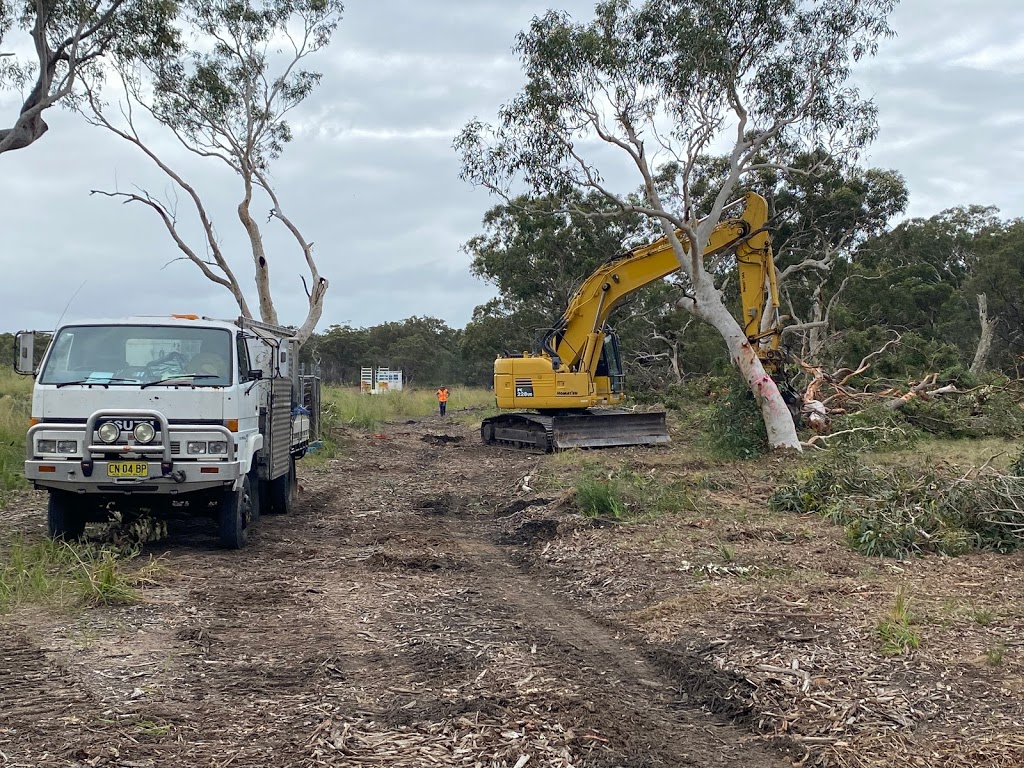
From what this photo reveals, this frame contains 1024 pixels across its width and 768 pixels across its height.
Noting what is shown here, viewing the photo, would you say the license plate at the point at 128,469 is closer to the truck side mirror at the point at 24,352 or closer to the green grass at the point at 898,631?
the truck side mirror at the point at 24,352

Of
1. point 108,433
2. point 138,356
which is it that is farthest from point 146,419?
point 138,356

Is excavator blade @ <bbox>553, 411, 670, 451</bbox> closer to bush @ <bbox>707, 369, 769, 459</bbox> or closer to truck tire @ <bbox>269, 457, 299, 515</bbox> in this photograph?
bush @ <bbox>707, 369, 769, 459</bbox>

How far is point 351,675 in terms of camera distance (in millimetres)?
5789

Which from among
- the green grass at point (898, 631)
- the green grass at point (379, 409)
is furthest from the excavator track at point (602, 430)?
the green grass at point (898, 631)

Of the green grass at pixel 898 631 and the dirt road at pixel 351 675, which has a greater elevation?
the green grass at pixel 898 631

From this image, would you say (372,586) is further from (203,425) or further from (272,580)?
(203,425)

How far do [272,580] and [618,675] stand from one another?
12.7 feet

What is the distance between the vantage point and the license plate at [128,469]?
8.97 metres

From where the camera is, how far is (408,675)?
5.79 metres

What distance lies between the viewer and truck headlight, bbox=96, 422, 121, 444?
897 centimetres

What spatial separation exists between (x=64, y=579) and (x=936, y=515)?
7.82 m

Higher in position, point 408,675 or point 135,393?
point 135,393

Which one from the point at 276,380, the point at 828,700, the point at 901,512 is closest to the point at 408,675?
the point at 828,700

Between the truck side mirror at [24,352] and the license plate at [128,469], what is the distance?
158 cm
